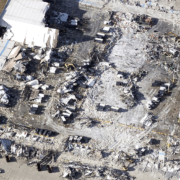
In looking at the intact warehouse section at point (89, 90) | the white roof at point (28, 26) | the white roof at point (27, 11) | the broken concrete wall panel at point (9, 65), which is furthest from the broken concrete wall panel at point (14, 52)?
the white roof at point (27, 11)

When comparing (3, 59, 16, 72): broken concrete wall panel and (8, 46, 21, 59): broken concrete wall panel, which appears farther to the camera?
(8, 46, 21, 59): broken concrete wall panel

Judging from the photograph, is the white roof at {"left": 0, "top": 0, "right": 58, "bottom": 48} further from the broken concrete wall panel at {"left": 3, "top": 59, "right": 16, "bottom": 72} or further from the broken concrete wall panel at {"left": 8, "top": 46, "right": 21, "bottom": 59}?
the broken concrete wall panel at {"left": 3, "top": 59, "right": 16, "bottom": 72}

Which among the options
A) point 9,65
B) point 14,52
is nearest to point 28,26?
point 14,52

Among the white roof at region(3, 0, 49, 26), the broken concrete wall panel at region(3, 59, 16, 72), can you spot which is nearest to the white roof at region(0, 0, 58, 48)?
the white roof at region(3, 0, 49, 26)

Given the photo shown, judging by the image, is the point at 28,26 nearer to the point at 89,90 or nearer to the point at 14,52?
the point at 14,52

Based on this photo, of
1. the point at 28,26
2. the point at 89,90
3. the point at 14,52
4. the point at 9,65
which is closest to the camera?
the point at 89,90

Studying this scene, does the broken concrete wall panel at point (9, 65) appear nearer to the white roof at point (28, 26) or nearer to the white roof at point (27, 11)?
the white roof at point (28, 26)

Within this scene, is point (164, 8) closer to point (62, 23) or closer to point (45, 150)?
point (62, 23)

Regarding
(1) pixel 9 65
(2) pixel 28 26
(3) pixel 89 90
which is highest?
(2) pixel 28 26
